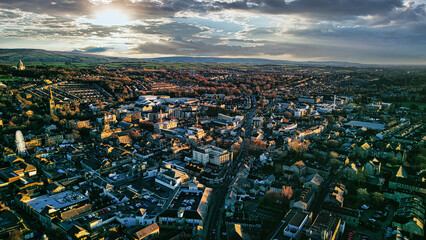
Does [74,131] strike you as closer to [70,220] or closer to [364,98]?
[70,220]

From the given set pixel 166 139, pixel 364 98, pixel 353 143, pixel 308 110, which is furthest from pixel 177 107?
pixel 364 98

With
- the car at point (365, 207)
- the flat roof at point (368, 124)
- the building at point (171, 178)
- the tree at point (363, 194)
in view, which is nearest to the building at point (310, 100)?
the flat roof at point (368, 124)

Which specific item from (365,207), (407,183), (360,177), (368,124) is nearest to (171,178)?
(365,207)

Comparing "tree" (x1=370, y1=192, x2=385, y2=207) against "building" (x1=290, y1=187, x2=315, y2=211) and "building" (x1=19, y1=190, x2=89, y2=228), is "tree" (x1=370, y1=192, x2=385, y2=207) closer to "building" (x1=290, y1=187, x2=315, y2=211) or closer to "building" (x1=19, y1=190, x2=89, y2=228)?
"building" (x1=290, y1=187, x2=315, y2=211)

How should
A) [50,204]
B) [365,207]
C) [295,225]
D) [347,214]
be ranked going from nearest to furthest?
[295,225]
[347,214]
[50,204]
[365,207]

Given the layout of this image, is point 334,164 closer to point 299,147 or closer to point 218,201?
point 299,147

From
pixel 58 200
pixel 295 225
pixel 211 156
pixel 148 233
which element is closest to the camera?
pixel 148 233
